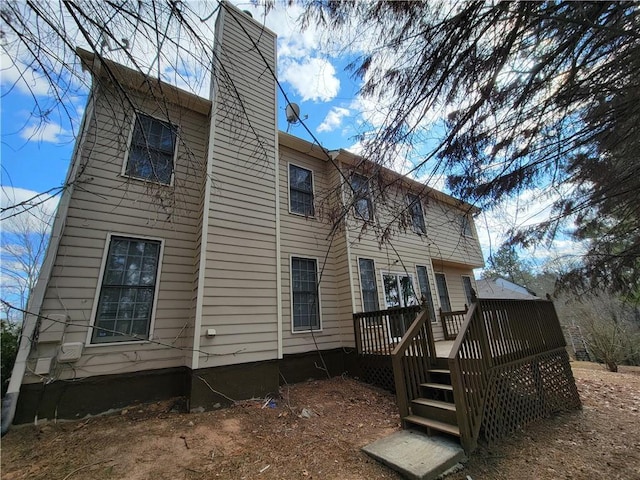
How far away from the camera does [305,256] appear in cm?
658

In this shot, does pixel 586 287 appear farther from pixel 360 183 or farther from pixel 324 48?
pixel 324 48

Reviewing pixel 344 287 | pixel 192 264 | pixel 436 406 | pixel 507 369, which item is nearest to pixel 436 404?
pixel 436 406

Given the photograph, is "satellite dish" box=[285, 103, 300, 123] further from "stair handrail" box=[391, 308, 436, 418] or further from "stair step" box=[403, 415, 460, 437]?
"stair step" box=[403, 415, 460, 437]

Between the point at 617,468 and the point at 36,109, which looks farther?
the point at 617,468

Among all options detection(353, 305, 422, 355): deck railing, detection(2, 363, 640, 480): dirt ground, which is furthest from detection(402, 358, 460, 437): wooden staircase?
detection(353, 305, 422, 355): deck railing

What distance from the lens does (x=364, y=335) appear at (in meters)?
6.00

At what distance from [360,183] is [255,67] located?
5.28 metres

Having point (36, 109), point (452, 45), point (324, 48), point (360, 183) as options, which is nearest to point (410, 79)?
point (452, 45)

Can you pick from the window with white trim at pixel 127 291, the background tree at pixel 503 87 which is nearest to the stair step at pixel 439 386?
the background tree at pixel 503 87

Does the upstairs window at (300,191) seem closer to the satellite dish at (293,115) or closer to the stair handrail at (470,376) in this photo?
the satellite dish at (293,115)

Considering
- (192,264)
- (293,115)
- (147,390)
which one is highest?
(293,115)

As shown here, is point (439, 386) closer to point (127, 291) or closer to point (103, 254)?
point (127, 291)

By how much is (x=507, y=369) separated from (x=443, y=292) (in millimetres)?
6281

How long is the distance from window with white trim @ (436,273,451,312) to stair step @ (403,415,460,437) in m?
6.66
